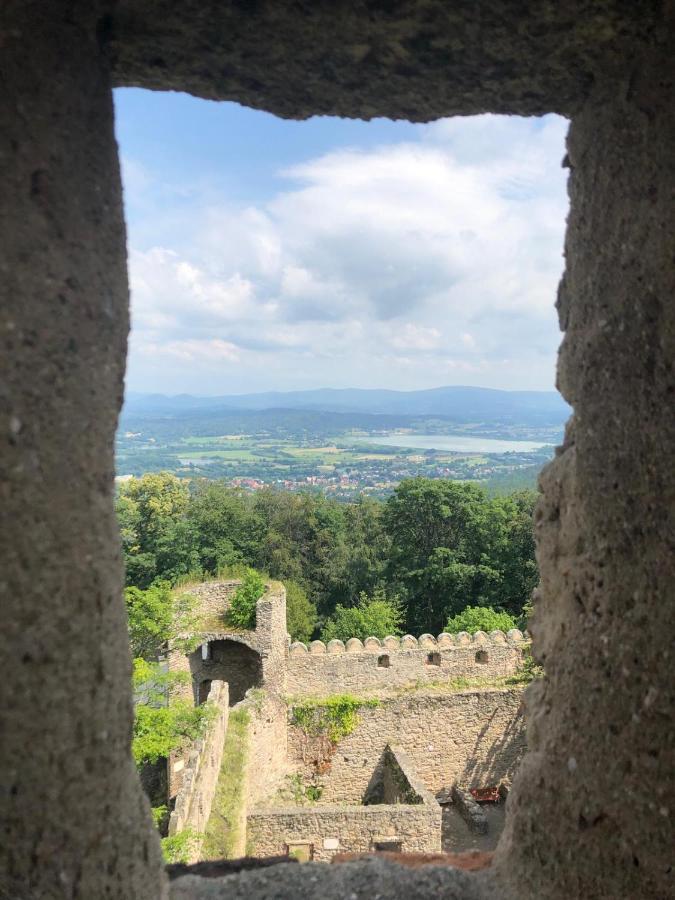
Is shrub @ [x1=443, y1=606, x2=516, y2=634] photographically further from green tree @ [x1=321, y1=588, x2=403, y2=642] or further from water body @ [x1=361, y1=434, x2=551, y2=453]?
water body @ [x1=361, y1=434, x2=551, y2=453]

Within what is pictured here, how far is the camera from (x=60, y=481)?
143 cm

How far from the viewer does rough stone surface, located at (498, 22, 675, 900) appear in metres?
1.71

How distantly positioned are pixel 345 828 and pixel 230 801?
1842mm

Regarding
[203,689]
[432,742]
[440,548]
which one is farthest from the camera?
[440,548]

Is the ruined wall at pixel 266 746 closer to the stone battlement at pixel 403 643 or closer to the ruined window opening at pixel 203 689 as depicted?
the stone battlement at pixel 403 643

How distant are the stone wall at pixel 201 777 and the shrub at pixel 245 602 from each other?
2.99 m

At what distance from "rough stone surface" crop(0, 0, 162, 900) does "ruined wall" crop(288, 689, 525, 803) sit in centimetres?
1196

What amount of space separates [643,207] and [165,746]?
30.3 feet

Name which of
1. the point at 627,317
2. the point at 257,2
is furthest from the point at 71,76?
the point at 627,317

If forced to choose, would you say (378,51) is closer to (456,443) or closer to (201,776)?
(201,776)

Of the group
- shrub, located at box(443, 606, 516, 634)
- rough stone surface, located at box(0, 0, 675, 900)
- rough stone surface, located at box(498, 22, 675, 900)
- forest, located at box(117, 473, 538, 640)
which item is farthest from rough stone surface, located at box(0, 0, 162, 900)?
forest, located at box(117, 473, 538, 640)

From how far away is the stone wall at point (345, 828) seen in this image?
9.27 meters

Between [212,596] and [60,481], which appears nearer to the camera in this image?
[60,481]

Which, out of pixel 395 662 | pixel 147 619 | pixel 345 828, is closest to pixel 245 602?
pixel 147 619
